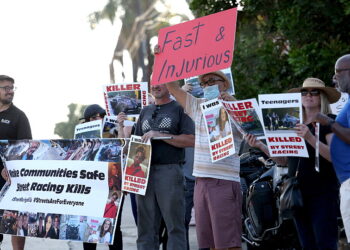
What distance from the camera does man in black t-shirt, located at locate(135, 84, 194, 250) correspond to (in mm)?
7562

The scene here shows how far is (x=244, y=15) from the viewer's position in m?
14.7

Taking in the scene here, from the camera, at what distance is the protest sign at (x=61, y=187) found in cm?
796

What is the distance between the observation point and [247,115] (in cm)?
675

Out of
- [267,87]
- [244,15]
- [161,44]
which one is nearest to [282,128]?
[161,44]

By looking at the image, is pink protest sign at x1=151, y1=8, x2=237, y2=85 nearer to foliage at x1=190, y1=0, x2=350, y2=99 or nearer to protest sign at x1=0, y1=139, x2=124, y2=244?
protest sign at x1=0, y1=139, x2=124, y2=244

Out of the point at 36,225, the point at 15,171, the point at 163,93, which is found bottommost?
the point at 36,225

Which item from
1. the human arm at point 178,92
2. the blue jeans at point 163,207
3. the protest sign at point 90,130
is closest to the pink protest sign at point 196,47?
the human arm at point 178,92

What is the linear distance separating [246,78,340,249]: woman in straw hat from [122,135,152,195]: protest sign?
1132 millimetres

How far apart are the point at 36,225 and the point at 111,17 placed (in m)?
40.4

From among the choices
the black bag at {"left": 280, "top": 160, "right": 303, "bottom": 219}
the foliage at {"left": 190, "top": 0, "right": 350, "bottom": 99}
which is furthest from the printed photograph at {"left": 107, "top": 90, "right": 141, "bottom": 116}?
the foliage at {"left": 190, "top": 0, "right": 350, "bottom": 99}

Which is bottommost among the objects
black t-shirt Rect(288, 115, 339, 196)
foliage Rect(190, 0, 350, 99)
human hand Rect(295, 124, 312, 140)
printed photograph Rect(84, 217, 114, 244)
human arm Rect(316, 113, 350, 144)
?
printed photograph Rect(84, 217, 114, 244)

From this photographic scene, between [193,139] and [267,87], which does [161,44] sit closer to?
[193,139]

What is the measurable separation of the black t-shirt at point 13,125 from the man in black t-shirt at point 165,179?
6.02 feet

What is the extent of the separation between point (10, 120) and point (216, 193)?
2972 millimetres
